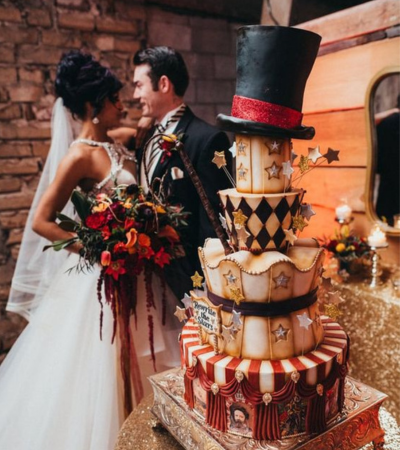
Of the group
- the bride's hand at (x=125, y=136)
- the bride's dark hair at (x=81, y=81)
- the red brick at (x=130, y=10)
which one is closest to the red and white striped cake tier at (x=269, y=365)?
the bride's dark hair at (x=81, y=81)

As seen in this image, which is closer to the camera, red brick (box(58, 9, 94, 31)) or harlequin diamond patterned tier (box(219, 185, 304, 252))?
harlequin diamond patterned tier (box(219, 185, 304, 252))

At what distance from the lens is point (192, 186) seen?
95.9 inches

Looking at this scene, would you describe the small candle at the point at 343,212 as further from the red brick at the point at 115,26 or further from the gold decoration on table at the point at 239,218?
the red brick at the point at 115,26

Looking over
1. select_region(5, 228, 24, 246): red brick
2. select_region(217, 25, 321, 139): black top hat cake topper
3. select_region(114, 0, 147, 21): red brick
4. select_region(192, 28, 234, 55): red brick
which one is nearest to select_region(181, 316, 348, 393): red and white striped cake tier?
select_region(217, 25, 321, 139): black top hat cake topper

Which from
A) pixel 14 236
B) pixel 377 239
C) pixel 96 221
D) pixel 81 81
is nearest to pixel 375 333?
pixel 377 239

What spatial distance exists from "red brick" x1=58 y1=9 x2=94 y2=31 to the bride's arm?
1229 millimetres

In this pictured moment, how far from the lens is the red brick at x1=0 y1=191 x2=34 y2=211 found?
3.01 metres

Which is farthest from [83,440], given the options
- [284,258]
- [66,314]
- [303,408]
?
[284,258]

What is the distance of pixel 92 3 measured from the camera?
10.3ft

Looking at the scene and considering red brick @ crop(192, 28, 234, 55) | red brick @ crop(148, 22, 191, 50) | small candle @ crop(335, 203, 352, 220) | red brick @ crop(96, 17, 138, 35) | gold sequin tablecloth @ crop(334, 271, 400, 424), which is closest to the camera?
gold sequin tablecloth @ crop(334, 271, 400, 424)

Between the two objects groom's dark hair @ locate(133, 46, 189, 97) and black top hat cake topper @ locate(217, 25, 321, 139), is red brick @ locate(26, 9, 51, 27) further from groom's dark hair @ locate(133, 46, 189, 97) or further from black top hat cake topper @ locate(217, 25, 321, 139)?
black top hat cake topper @ locate(217, 25, 321, 139)

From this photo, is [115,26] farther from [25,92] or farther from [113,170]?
[113,170]

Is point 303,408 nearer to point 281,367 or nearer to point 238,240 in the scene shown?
point 281,367

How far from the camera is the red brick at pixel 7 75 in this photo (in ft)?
9.59
